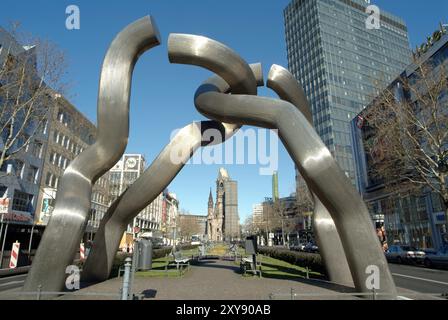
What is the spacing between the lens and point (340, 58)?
281 feet

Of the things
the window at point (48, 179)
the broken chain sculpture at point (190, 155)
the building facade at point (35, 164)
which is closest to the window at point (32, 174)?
the building facade at point (35, 164)

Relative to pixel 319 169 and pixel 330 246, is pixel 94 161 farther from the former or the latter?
pixel 330 246

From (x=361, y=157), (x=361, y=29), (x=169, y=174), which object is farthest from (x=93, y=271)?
(x=361, y=29)

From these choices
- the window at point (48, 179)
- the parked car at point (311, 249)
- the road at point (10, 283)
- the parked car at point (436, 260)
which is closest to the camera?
the road at point (10, 283)

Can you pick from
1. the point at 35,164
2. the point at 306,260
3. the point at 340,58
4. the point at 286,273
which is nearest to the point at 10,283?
the point at 286,273

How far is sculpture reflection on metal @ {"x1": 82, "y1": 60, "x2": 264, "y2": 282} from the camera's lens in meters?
12.0

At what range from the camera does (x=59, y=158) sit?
43.4m

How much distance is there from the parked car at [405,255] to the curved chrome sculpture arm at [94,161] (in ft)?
93.3

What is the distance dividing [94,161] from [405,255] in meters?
→ 30.0

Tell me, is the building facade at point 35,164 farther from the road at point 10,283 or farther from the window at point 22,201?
the road at point 10,283

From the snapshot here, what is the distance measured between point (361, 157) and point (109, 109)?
60768 mm

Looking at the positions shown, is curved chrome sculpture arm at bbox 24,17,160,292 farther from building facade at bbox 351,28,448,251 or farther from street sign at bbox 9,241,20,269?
building facade at bbox 351,28,448,251

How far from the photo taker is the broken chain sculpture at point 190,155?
9.40m
